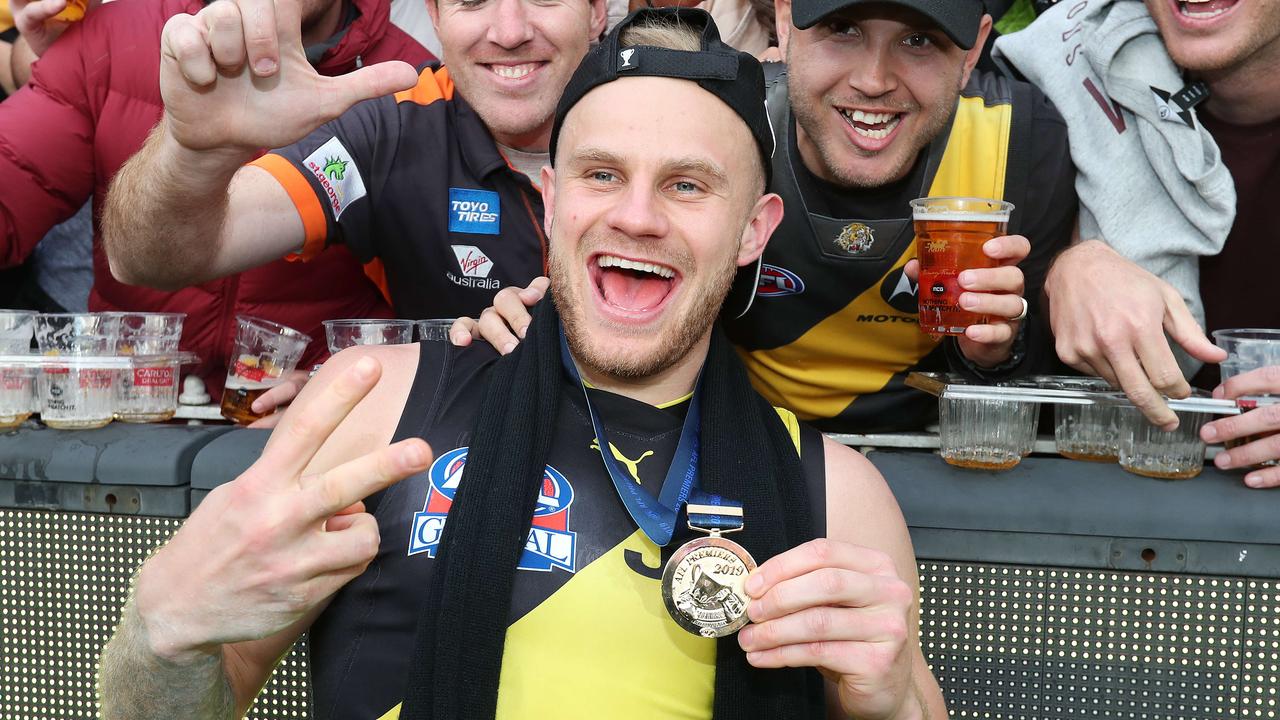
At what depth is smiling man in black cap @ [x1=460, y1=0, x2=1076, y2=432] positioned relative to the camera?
257 centimetres

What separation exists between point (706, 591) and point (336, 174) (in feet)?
5.46

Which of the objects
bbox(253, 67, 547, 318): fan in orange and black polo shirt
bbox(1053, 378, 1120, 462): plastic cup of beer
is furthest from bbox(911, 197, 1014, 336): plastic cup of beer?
bbox(253, 67, 547, 318): fan in orange and black polo shirt

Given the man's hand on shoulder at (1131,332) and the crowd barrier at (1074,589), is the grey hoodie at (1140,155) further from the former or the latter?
the crowd barrier at (1074,589)

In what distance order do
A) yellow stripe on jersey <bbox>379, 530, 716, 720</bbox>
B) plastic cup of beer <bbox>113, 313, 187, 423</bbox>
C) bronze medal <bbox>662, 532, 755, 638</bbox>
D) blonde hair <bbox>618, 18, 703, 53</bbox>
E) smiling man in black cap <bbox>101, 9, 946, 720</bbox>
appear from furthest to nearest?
plastic cup of beer <bbox>113, 313, 187, 423</bbox> < blonde hair <bbox>618, 18, 703, 53</bbox> < yellow stripe on jersey <bbox>379, 530, 716, 720</bbox> < bronze medal <bbox>662, 532, 755, 638</bbox> < smiling man in black cap <bbox>101, 9, 946, 720</bbox>

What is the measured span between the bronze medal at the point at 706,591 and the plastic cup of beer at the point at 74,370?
1.53 m

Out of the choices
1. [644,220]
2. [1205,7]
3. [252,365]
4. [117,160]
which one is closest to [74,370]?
[252,365]

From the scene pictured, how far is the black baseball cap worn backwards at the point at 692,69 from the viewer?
215 cm

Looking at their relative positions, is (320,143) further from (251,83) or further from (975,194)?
(975,194)

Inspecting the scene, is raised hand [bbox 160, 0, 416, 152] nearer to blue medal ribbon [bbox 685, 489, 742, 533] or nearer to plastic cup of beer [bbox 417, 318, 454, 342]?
plastic cup of beer [bbox 417, 318, 454, 342]

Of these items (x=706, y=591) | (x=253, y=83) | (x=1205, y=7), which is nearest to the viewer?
(x=706, y=591)

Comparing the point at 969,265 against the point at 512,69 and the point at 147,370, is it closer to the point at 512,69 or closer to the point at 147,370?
the point at 512,69

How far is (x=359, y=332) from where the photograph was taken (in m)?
2.66

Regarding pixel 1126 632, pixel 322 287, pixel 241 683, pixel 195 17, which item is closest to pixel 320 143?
pixel 322 287

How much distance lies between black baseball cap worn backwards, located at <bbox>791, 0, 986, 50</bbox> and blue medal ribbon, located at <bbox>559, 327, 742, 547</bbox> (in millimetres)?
956
